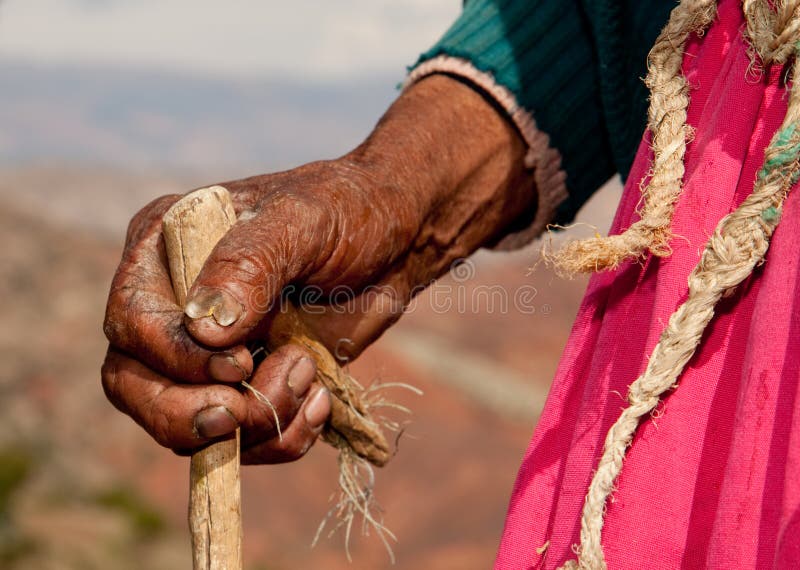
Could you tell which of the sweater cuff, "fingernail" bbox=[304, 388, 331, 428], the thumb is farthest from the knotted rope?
the sweater cuff

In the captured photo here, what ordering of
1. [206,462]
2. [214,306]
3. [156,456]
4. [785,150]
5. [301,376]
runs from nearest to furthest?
[785,150]
[214,306]
[206,462]
[301,376]
[156,456]

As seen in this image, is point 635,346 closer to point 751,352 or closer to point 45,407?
point 751,352

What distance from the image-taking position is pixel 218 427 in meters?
1.37

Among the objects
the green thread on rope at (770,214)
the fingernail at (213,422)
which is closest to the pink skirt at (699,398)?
the green thread on rope at (770,214)

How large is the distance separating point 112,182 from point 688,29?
3047 inches

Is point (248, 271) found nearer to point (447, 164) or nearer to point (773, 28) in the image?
point (447, 164)

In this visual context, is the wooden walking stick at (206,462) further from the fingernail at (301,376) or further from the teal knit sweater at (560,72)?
the teal knit sweater at (560,72)

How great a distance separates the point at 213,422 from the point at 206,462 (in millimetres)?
95

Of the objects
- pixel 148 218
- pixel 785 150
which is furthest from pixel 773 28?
pixel 148 218

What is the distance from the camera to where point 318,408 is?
5.40 feet

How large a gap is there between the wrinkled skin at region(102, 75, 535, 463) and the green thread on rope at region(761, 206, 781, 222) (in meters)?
0.76

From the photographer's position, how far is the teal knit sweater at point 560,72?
171 centimetres

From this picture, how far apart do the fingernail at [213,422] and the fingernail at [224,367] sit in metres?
0.05

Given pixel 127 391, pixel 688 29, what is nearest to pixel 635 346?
pixel 688 29
